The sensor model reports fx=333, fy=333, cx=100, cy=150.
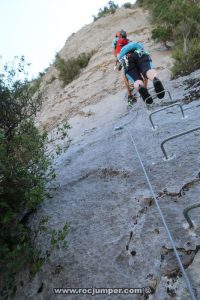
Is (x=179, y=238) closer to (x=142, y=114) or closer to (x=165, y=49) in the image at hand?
(x=142, y=114)

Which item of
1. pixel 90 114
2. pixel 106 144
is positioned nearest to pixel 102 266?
pixel 106 144

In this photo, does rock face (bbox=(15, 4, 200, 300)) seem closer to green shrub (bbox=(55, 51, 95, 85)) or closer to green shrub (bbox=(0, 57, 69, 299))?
green shrub (bbox=(0, 57, 69, 299))

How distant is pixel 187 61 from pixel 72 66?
→ 23.2 feet

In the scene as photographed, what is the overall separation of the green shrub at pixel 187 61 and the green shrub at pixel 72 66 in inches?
239

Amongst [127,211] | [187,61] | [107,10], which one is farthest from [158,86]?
[107,10]

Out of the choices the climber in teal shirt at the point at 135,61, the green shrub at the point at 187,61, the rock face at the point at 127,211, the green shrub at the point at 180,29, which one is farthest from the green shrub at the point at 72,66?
the climber in teal shirt at the point at 135,61

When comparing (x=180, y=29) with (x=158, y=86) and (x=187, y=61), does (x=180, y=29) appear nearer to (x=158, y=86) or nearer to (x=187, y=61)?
(x=187, y=61)

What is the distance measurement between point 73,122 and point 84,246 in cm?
623

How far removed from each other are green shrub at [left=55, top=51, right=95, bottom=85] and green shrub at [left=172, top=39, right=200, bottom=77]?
607 centimetres

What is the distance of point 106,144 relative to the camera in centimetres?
575

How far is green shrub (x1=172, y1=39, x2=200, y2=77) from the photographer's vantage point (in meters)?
8.91

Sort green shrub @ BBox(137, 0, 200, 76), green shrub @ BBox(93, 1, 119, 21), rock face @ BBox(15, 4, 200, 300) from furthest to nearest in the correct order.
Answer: green shrub @ BBox(93, 1, 119, 21)
green shrub @ BBox(137, 0, 200, 76)
rock face @ BBox(15, 4, 200, 300)

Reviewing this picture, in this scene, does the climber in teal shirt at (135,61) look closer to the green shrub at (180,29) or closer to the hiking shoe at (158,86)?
the hiking shoe at (158,86)

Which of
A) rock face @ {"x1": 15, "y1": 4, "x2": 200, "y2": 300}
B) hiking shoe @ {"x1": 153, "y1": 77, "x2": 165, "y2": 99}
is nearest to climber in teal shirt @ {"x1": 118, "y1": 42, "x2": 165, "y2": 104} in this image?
hiking shoe @ {"x1": 153, "y1": 77, "x2": 165, "y2": 99}
